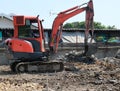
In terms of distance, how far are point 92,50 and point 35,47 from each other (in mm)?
4969

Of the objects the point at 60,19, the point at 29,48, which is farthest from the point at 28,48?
the point at 60,19

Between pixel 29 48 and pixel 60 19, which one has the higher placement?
pixel 60 19

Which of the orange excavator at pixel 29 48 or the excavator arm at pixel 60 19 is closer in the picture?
the orange excavator at pixel 29 48

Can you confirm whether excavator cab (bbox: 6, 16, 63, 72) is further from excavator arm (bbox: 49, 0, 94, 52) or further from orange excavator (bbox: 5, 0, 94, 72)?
excavator arm (bbox: 49, 0, 94, 52)

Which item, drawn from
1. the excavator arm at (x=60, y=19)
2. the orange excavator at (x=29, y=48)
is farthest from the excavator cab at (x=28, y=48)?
the excavator arm at (x=60, y=19)

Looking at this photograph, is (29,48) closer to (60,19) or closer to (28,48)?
(28,48)

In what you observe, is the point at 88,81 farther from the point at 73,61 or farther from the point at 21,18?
the point at 73,61

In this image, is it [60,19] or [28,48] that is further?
[60,19]

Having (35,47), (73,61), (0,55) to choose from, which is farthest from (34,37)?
(0,55)

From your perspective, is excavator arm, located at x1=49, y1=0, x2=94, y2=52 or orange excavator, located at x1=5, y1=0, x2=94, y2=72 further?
excavator arm, located at x1=49, y1=0, x2=94, y2=52

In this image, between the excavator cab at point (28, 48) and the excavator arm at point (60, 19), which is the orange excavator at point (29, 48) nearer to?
the excavator cab at point (28, 48)

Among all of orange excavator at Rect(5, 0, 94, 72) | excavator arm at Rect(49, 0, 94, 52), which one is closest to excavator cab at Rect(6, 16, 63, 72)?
orange excavator at Rect(5, 0, 94, 72)

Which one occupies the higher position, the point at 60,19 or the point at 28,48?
the point at 60,19

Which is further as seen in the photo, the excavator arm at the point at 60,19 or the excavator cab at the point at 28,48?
the excavator arm at the point at 60,19
